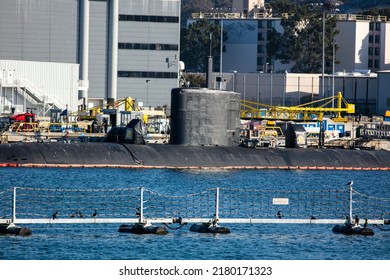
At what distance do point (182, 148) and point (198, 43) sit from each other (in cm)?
9544

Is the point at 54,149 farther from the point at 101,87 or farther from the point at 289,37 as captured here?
the point at 289,37

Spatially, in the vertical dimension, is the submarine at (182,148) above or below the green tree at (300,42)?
below

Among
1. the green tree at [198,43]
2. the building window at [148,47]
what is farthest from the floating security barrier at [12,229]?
the green tree at [198,43]

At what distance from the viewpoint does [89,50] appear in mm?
92125

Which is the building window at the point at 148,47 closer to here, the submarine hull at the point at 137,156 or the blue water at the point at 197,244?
the submarine hull at the point at 137,156

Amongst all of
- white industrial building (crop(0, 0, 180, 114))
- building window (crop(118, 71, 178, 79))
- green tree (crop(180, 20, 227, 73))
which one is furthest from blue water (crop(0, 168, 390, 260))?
green tree (crop(180, 20, 227, 73))

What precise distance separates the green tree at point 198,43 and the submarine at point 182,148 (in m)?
86.8

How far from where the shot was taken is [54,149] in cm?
5709

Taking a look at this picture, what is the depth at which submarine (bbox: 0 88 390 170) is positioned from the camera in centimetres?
5631

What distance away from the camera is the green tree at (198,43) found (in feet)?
482

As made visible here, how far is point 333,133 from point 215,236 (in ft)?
174

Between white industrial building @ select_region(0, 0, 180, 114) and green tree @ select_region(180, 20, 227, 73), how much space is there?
5050 cm

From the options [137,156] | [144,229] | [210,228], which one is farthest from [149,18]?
[144,229]

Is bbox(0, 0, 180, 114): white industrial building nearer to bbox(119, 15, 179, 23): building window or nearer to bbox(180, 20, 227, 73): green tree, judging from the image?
bbox(119, 15, 179, 23): building window
